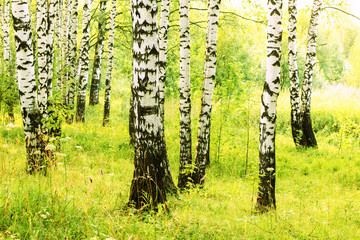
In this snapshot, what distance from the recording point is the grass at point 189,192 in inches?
133

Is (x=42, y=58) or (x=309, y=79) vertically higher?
(x=309, y=79)

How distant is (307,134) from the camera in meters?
11.5

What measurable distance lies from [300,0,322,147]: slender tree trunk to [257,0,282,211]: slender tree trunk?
653cm

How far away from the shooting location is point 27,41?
5379mm

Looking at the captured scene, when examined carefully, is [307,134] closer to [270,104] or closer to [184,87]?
[184,87]

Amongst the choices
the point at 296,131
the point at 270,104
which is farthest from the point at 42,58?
the point at 296,131

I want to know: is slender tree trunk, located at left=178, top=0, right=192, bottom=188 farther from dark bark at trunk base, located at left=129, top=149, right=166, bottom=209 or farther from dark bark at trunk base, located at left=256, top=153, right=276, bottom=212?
dark bark at trunk base, located at left=129, top=149, right=166, bottom=209

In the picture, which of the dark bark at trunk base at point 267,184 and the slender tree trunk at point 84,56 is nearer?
the dark bark at trunk base at point 267,184

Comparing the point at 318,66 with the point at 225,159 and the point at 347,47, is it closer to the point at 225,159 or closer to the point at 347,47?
the point at 347,47

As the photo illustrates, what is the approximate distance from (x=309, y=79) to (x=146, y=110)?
885 centimetres

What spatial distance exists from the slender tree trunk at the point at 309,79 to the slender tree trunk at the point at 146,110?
8557 millimetres

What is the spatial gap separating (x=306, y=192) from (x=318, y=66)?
24739mm

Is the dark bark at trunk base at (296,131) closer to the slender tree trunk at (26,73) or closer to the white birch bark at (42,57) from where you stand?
the white birch bark at (42,57)

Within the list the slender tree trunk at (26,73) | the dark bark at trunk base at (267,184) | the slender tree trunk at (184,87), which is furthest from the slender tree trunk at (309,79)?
the slender tree trunk at (26,73)
